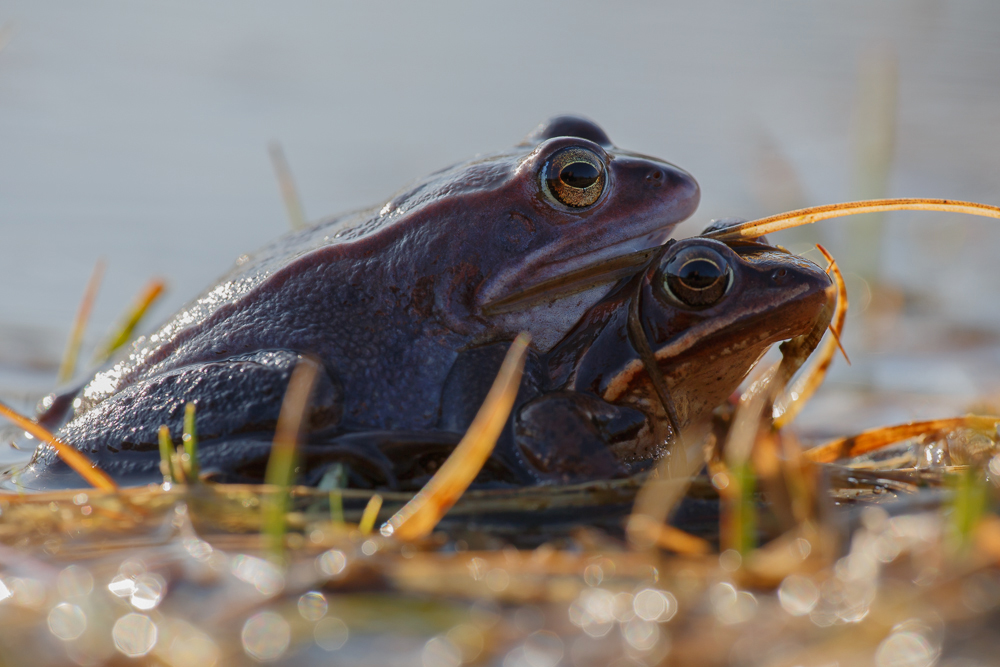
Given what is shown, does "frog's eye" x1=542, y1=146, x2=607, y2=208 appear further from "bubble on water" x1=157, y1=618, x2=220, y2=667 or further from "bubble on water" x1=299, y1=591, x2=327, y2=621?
"bubble on water" x1=157, y1=618, x2=220, y2=667

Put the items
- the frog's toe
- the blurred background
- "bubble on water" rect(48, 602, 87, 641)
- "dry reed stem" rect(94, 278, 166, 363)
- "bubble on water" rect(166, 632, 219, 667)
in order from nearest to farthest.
Answer: "bubble on water" rect(166, 632, 219, 667)
"bubble on water" rect(48, 602, 87, 641)
the frog's toe
"dry reed stem" rect(94, 278, 166, 363)
the blurred background

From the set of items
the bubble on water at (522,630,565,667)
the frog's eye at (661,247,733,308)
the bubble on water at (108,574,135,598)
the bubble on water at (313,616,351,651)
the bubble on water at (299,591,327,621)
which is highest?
the frog's eye at (661,247,733,308)

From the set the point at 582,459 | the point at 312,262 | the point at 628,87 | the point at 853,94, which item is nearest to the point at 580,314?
the point at 582,459

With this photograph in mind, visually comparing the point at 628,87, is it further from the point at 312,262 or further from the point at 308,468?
the point at 308,468

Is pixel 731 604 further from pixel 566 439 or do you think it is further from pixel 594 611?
pixel 566 439

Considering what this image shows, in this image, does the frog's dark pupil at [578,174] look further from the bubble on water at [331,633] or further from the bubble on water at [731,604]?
the bubble on water at [331,633]

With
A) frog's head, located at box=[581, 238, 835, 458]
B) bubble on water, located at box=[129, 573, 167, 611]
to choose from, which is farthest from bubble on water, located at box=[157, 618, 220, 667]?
frog's head, located at box=[581, 238, 835, 458]

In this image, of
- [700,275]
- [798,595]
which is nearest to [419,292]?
[700,275]

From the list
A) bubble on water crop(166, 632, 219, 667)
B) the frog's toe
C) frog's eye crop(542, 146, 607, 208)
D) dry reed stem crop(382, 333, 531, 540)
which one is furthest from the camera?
frog's eye crop(542, 146, 607, 208)
